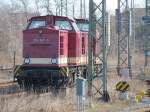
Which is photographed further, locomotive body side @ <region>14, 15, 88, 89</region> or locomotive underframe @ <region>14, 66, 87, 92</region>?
locomotive body side @ <region>14, 15, 88, 89</region>

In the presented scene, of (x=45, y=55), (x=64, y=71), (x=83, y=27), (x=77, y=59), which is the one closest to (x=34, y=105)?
(x=64, y=71)

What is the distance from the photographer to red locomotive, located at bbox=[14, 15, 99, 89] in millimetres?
21344

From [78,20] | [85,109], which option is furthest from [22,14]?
[85,109]

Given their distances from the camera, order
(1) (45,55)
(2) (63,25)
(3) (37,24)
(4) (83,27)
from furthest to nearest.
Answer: (4) (83,27), (2) (63,25), (3) (37,24), (1) (45,55)

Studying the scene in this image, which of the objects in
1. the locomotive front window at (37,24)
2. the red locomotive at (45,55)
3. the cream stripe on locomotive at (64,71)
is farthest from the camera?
the locomotive front window at (37,24)

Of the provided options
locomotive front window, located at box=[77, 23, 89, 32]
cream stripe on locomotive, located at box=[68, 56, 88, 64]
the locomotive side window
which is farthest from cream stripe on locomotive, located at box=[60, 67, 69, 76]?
locomotive front window, located at box=[77, 23, 89, 32]

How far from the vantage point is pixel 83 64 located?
24.5 metres

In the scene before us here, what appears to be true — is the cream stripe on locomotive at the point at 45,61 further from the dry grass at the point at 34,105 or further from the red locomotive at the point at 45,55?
the dry grass at the point at 34,105

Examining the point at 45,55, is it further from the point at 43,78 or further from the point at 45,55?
the point at 43,78

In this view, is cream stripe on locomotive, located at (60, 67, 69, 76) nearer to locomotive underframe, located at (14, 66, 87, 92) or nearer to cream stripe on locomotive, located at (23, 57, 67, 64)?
locomotive underframe, located at (14, 66, 87, 92)

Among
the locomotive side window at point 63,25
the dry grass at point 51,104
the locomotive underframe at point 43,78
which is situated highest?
the locomotive side window at point 63,25

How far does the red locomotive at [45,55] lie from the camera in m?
21.3

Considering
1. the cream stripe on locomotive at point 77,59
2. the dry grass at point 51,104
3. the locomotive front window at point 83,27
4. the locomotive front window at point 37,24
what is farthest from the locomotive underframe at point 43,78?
the locomotive front window at point 83,27

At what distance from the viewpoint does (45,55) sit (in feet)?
71.3
